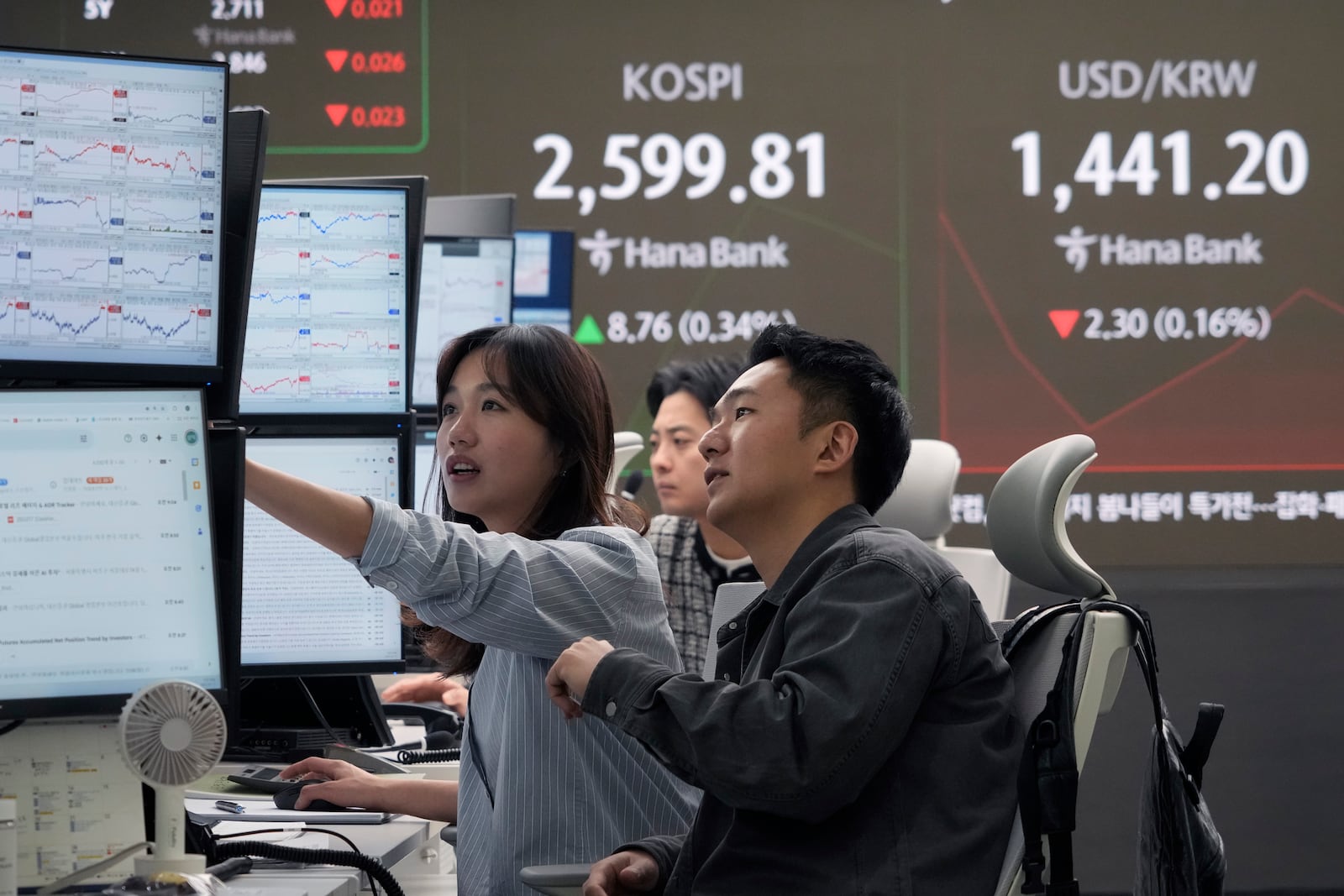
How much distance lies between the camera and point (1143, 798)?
1492 millimetres

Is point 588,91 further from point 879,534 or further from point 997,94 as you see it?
point 879,534

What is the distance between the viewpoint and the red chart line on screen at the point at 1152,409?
408cm

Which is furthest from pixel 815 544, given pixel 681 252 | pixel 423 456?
pixel 681 252

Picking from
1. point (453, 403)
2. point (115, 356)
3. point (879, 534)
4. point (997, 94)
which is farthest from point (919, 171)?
point (115, 356)

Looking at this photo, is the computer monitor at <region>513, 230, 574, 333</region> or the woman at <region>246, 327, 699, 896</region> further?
the computer monitor at <region>513, 230, 574, 333</region>

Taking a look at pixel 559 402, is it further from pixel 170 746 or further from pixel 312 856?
pixel 170 746

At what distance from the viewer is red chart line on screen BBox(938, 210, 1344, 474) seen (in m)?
4.08

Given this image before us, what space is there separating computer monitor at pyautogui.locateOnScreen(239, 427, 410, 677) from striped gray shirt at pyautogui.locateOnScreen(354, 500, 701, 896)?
13.7 inches

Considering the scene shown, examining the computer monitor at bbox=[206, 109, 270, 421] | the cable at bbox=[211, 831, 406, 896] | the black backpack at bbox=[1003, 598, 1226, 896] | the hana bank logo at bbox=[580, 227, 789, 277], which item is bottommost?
the cable at bbox=[211, 831, 406, 896]

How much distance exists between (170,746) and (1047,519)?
0.91 m

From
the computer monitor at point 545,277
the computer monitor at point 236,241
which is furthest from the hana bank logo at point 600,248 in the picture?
the computer monitor at point 236,241

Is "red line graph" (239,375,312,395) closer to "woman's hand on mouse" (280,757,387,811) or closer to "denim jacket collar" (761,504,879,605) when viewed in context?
"woman's hand on mouse" (280,757,387,811)

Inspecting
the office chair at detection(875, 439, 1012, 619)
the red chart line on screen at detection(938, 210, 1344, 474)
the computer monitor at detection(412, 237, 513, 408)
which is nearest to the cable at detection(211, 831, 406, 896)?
the computer monitor at detection(412, 237, 513, 408)

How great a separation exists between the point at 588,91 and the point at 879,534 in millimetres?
2900
